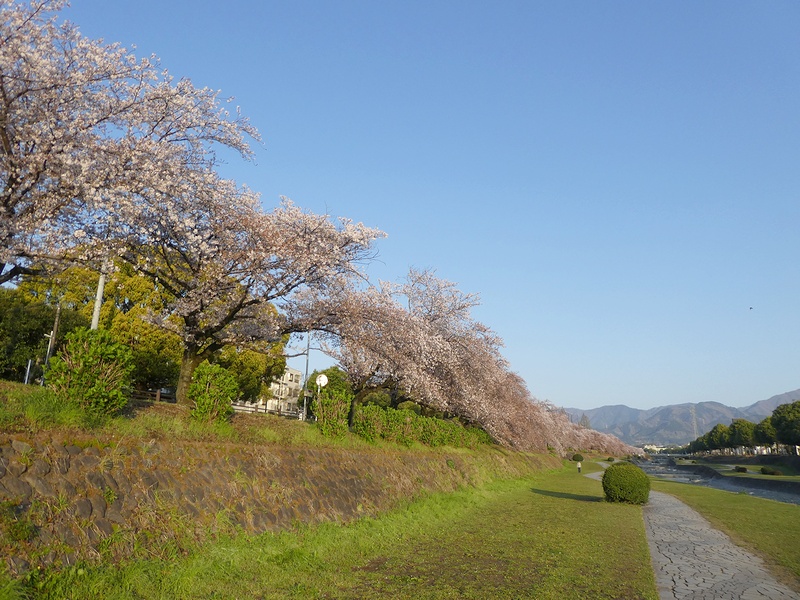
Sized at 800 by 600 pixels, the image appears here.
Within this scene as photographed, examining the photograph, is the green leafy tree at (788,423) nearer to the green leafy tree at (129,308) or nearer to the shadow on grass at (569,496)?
the shadow on grass at (569,496)

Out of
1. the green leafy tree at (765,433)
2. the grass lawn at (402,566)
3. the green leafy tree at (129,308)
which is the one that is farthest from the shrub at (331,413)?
the green leafy tree at (765,433)

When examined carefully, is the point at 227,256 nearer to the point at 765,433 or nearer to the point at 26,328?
the point at 26,328

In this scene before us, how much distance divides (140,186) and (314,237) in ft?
18.9

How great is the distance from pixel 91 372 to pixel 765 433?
114002 millimetres

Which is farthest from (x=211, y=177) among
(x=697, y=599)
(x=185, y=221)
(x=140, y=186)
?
(x=697, y=599)

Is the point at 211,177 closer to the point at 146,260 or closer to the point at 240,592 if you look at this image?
the point at 146,260

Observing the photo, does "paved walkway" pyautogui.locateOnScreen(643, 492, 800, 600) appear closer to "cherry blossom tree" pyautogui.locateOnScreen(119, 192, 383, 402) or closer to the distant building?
"cherry blossom tree" pyautogui.locateOnScreen(119, 192, 383, 402)

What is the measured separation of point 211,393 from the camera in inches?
513

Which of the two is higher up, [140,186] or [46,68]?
[46,68]

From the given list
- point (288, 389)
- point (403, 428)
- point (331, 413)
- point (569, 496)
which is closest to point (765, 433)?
point (569, 496)

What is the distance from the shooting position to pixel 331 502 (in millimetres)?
12711

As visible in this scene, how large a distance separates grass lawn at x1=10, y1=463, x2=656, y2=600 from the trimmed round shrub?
23.8 ft

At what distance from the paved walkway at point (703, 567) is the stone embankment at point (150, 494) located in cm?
697

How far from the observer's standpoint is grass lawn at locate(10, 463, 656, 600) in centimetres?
704
